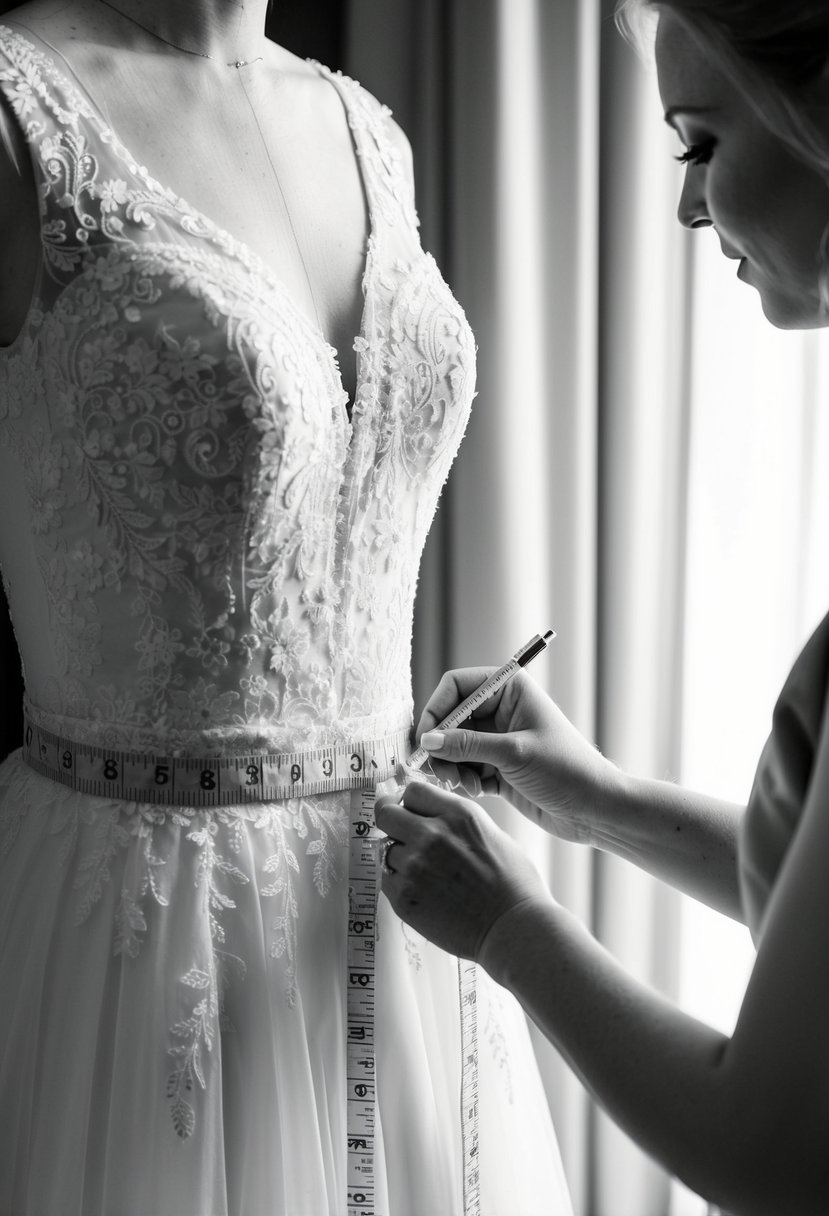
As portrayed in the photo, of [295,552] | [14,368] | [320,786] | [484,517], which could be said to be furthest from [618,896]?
[14,368]

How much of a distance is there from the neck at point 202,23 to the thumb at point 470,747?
736mm

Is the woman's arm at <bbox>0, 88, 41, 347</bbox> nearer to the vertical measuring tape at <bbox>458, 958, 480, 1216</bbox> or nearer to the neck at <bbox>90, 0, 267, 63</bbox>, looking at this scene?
the neck at <bbox>90, 0, 267, 63</bbox>

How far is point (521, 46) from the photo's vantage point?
1.63 meters

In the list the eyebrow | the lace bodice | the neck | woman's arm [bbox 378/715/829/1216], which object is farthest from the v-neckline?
woman's arm [bbox 378/715/829/1216]

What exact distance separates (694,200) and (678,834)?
1.98 feet

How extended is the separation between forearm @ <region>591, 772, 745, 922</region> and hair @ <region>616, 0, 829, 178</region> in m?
0.63

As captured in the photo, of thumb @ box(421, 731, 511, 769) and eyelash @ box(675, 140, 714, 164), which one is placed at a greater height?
eyelash @ box(675, 140, 714, 164)

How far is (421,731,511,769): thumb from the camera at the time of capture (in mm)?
1153

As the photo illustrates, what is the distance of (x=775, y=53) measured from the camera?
711mm

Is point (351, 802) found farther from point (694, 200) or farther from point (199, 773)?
point (694, 200)

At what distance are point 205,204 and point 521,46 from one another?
2.51 ft

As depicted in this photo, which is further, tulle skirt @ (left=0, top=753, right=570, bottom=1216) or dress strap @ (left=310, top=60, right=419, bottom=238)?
dress strap @ (left=310, top=60, right=419, bottom=238)

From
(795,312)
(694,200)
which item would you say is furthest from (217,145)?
(795,312)

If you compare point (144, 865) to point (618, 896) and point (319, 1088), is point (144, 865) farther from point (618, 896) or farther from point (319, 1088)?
point (618, 896)
